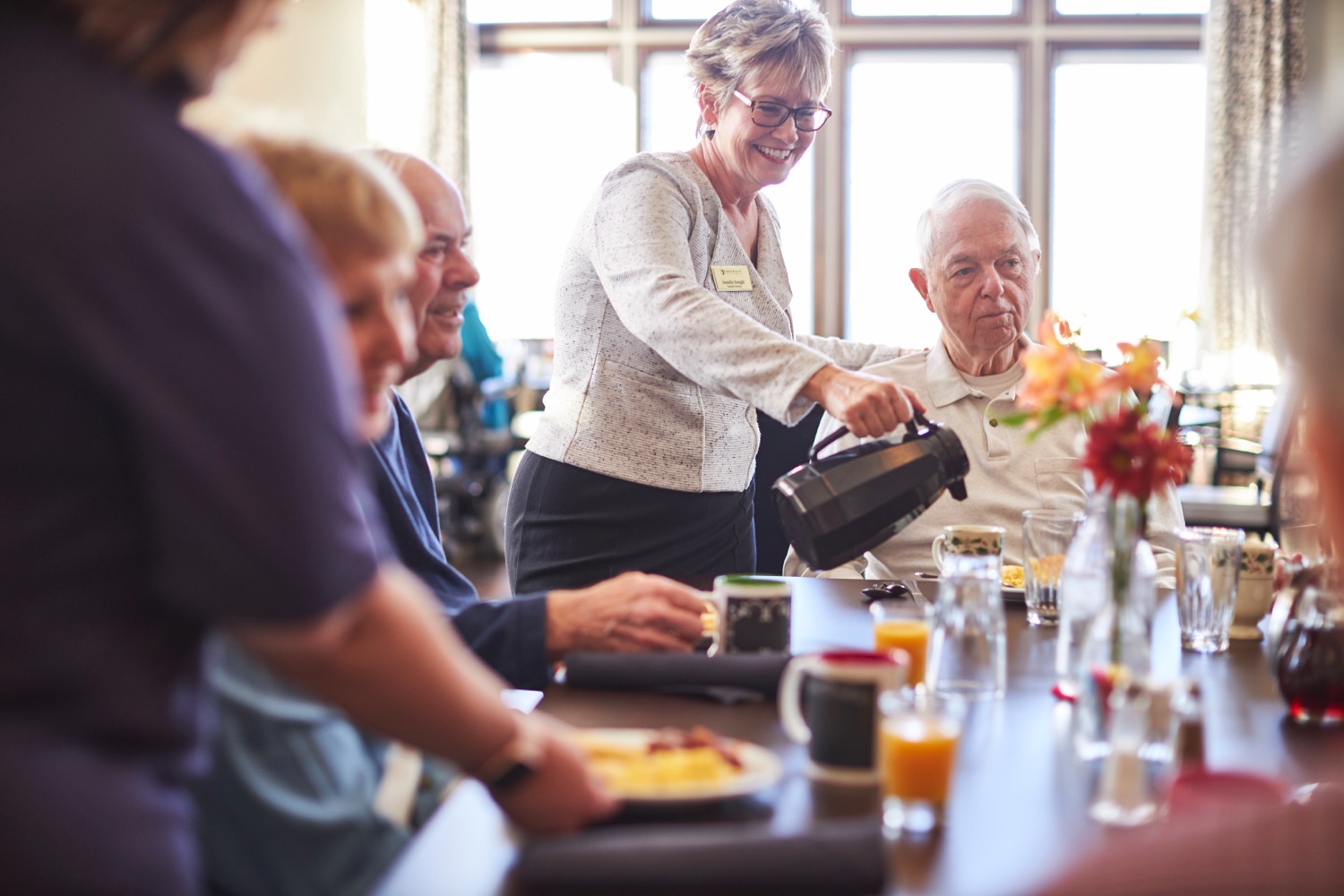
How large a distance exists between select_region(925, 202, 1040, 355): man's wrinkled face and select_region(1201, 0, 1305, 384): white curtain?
522cm

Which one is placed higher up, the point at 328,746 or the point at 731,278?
the point at 731,278

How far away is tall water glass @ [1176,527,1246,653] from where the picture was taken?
1.47m

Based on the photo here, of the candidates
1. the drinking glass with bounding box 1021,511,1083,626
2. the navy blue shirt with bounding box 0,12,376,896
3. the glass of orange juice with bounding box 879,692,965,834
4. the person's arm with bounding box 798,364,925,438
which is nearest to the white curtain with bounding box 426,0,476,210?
the person's arm with bounding box 798,364,925,438

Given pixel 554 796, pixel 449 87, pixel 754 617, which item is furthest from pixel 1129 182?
pixel 554 796

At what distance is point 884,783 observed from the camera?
0.90 m

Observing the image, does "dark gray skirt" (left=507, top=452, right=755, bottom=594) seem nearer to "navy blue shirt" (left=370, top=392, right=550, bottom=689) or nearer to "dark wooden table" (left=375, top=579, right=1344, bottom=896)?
"navy blue shirt" (left=370, top=392, right=550, bottom=689)

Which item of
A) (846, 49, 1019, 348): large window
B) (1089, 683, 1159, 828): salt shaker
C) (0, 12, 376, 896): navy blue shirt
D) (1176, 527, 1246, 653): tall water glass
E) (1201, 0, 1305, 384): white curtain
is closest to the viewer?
(0, 12, 376, 896): navy blue shirt

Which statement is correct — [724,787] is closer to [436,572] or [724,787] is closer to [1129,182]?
[436,572]

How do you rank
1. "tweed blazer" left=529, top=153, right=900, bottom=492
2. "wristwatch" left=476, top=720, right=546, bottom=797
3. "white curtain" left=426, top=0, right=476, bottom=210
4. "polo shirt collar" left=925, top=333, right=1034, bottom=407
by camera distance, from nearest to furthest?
"wristwatch" left=476, top=720, right=546, bottom=797
"tweed blazer" left=529, top=153, right=900, bottom=492
"polo shirt collar" left=925, top=333, right=1034, bottom=407
"white curtain" left=426, top=0, right=476, bottom=210

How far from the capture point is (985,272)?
2.35 m

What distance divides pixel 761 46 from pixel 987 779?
4.93 ft

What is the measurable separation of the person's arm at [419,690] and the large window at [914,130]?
264 inches

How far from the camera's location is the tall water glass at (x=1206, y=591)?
4.82 ft

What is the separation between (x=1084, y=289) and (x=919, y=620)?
676 cm
